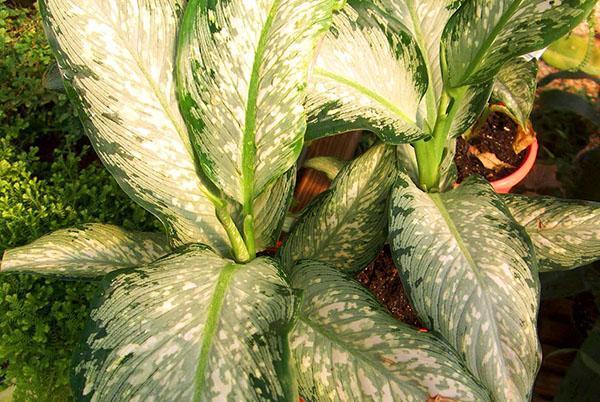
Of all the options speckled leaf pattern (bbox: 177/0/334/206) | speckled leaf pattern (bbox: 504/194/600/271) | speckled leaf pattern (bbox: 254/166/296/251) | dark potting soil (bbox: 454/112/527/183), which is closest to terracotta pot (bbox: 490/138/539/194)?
dark potting soil (bbox: 454/112/527/183)

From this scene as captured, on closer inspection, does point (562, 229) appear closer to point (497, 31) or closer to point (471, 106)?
point (471, 106)

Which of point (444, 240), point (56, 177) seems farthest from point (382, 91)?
point (56, 177)

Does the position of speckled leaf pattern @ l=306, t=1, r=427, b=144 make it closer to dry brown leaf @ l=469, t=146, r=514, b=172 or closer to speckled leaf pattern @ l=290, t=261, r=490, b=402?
speckled leaf pattern @ l=290, t=261, r=490, b=402

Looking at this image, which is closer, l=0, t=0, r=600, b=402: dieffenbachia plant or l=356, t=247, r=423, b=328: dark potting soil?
l=0, t=0, r=600, b=402: dieffenbachia plant

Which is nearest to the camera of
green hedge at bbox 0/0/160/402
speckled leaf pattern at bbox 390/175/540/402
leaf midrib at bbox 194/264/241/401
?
leaf midrib at bbox 194/264/241/401

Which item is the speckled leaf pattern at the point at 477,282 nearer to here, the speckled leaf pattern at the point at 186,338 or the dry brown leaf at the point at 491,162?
the speckled leaf pattern at the point at 186,338

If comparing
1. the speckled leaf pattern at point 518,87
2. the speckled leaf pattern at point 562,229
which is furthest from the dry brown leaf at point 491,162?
the speckled leaf pattern at point 562,229

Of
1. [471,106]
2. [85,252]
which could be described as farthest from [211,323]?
[471,106]

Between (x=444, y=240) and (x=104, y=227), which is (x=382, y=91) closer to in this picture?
(x=444, y=240)
